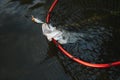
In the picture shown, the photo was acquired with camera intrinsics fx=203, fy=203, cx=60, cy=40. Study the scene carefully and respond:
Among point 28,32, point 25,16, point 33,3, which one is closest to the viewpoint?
point 28,32

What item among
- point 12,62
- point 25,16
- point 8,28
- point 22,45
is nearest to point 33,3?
point 25,16

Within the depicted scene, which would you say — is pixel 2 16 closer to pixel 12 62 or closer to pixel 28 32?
pixel 28 32

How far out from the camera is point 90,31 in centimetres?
632

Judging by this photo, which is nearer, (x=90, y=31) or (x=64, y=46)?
(x=64, y=46)

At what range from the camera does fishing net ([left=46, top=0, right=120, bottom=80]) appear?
5297 mm

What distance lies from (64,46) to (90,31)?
98cm

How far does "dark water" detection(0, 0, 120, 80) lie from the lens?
5.47 metres

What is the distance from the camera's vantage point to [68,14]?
7.20 metres

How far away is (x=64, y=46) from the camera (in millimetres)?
6047

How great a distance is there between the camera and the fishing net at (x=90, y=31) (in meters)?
5.30

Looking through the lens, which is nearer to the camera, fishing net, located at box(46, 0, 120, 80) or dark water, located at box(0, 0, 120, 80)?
fishing net, located at box(46, 0, 120, 80)

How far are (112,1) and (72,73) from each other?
10.2ft

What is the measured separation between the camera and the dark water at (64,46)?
547cm

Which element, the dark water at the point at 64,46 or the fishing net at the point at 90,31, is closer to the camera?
the fishing net at the point at 90,31
